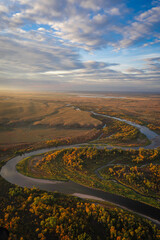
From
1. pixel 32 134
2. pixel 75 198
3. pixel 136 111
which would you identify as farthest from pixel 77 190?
pixel 136 111

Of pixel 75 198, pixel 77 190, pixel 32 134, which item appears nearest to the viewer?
pixel 75 198

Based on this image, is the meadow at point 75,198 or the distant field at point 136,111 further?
the distant field at point 136,111

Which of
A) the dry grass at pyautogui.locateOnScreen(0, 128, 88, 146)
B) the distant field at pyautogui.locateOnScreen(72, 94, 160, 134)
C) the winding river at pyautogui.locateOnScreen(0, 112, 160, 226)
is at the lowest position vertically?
the winding river at pyautogui.locateOnScreen(0, 112, 160, 226)

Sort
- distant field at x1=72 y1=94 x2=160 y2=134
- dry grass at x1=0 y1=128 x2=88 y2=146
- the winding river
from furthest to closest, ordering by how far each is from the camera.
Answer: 1. distant field at x1=72 y1=94 x2=160 y2=134
2. dry grass at x1=0 y1=128 x2=88 y2=146
3. the winding river

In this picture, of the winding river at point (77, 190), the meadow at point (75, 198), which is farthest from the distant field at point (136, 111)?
the winding river at point (77, 190)

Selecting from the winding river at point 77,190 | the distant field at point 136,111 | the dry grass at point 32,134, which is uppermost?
the distant field at point 136,111

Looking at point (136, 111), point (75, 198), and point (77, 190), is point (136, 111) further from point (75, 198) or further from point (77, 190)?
point (75, 198)

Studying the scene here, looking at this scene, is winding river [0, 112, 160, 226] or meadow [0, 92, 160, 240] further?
winding river [0, 112, 160, 226]

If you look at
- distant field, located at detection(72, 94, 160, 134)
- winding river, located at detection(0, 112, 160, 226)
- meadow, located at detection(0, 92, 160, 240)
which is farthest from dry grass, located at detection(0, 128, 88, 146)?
distant field, located at detection(72, 94, 160, 134)

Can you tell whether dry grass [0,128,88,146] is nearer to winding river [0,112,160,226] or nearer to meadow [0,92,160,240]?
meadow [0,92,160,240]

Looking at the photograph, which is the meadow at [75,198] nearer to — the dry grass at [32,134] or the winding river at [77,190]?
the dry grass at [32,134]

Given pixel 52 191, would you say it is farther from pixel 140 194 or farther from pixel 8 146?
pixel 8 146

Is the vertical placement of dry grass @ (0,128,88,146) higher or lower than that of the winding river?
higher
